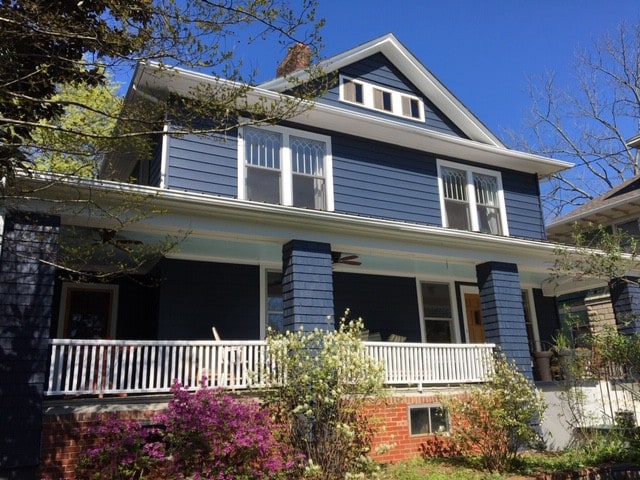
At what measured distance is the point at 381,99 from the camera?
12969 millimetres

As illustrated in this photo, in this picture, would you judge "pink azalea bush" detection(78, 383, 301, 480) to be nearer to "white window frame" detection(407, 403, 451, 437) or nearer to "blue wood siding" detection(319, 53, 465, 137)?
"white window frame" detection(407, 403, 451, 437)

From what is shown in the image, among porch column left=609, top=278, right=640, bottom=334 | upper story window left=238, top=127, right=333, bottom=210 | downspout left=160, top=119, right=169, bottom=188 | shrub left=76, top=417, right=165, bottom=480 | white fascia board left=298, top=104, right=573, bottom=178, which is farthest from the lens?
porch column left=609, top=278, right=640, bottom=334

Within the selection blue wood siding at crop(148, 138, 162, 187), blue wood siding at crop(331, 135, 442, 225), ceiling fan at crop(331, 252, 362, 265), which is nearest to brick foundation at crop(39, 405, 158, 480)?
blue wood siding at crop(148, 138, 162, 187)

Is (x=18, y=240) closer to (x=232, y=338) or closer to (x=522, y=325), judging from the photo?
(x=232, y=338)

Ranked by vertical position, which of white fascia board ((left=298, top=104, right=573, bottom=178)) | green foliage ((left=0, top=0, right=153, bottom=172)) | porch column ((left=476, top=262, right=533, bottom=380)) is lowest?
porch column ((left=476, top=262, right=533, bottom=380))

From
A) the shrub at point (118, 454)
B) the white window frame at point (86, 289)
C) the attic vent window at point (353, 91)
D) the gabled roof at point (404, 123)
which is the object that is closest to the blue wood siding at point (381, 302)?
the gabled roof at point (404, 123)

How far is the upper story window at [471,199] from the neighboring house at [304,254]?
0.04 m

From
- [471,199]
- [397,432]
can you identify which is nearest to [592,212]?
[471,199]

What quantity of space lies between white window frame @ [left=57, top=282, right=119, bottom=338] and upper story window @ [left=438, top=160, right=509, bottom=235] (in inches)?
288

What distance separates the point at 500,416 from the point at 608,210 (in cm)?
1223

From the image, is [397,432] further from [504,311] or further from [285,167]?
[285,167]

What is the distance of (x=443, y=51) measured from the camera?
60.7 feet

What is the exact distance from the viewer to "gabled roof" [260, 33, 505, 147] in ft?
42.5

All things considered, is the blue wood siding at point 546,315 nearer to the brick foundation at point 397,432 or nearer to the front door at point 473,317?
the front door at point 473,317
